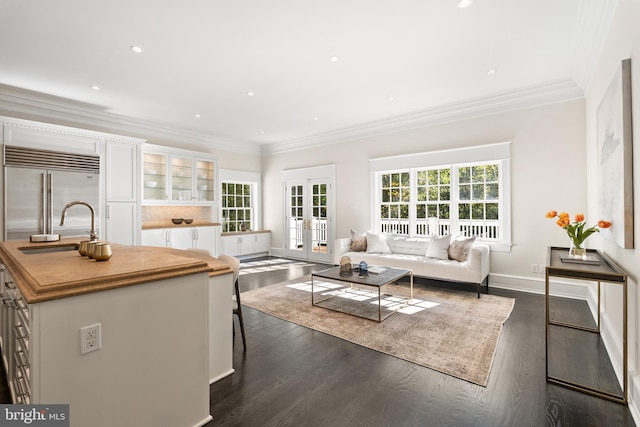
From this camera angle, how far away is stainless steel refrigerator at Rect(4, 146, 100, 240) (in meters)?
4.21

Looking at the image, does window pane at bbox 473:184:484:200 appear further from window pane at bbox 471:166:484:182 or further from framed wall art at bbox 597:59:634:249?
framed wall art at bbox 597:59:634:249

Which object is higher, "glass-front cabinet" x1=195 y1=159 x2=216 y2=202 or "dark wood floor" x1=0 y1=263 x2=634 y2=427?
"glass-front cabinet" x1=195 y1=159 x2=216 y2=202

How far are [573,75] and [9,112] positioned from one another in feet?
26.2

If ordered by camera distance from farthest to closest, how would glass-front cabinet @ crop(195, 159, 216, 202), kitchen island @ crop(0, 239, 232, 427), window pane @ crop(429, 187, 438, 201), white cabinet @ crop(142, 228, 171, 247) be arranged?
glass-front cabinet @ crop(195, 159, 216, 202) → white cabinet @ crop(142, 228, 171, 247) → window pane @ crop(429, 187, 438, 201) → kitchen island @ crop(0, 239, 232, 427)

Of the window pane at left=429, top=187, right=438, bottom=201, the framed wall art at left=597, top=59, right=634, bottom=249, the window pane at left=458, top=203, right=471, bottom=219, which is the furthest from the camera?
the window pane at left=429, top=187, right=438, bottom=201

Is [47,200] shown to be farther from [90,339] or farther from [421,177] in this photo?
[421,177]

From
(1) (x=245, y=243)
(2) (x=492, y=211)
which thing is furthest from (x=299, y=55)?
(1) (x=245, y=243)

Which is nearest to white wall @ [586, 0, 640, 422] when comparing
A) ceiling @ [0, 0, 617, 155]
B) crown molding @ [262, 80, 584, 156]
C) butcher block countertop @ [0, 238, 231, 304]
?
ceiling @ [0, 0, 617, 155]

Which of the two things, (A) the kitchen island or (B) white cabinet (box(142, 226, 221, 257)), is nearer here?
(A) the kitchen island

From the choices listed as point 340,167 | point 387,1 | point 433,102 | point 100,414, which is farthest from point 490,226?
point 100,414

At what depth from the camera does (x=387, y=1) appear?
2.57 meters

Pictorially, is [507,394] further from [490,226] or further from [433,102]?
[433,102]

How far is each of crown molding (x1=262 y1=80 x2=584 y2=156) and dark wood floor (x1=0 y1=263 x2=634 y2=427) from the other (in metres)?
3.43

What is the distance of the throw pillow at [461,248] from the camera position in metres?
4.67
